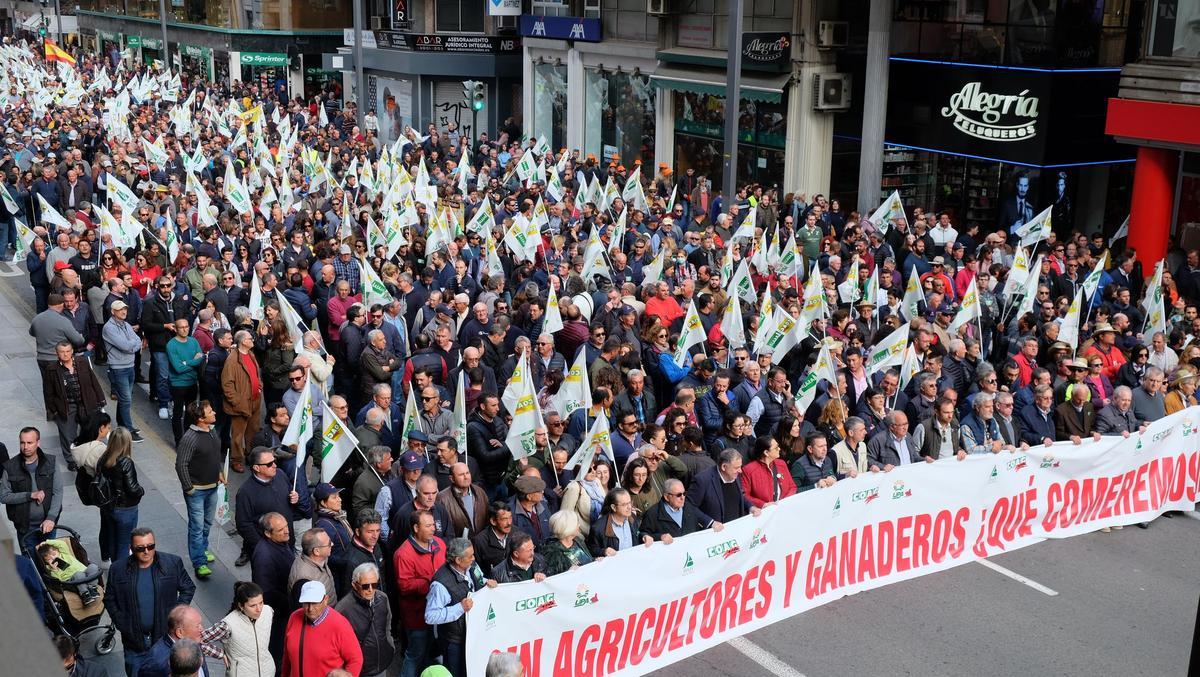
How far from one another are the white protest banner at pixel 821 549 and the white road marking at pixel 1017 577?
10 centimetres

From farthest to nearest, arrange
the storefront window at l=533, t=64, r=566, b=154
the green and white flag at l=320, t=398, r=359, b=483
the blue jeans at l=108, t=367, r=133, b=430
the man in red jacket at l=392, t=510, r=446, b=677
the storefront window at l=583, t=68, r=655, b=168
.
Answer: the storefront window at l=533, t=64, r=566, b=154, the storefront window at l=583, t=68, r=655, b=168, the blue jeans at l=108, t=367, r=133, b=430, the green and white flag at l=320, t=398, r=359, b=483, the man in red jacket at l=392, t=510, r=446, b=677

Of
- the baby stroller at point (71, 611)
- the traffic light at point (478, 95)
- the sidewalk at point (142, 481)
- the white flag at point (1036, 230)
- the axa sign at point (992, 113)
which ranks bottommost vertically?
the sidewalk at point (142, 481)

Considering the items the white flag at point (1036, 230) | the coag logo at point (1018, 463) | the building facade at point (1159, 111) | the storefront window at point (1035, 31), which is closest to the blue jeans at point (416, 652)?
the coag logo at point (1018, 463)

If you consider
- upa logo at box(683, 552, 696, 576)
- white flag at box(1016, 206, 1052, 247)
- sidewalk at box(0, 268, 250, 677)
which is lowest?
sidewalk at box(0, 268, 250, 677)

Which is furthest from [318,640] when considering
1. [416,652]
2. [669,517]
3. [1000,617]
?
[1000,617]

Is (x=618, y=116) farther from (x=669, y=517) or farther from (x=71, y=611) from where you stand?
(x=71, y=611)

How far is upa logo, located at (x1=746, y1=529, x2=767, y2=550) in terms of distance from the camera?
8719 millimetres

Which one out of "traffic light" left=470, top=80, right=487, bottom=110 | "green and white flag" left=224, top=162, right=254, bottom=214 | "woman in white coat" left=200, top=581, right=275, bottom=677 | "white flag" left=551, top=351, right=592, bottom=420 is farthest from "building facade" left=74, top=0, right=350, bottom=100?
"woman in white coat" left=200, top=581, right=275, bottom=677

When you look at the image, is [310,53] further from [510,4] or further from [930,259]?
[930,259]

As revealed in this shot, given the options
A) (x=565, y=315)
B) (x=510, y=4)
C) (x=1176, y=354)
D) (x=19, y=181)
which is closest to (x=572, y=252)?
(x=565, y=315)

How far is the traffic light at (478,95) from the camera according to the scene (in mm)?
40403

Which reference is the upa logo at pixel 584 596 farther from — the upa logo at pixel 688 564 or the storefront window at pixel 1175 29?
the storefront window at pixel 1175 29

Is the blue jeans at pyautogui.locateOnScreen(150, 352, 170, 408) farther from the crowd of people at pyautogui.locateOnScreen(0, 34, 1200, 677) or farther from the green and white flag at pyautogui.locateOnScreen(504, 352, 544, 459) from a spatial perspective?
the green and white flag at pyautogui.locateOnScreen(504, 352, 544, 459)

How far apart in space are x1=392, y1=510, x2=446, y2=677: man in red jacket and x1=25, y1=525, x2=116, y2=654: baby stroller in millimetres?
2333
